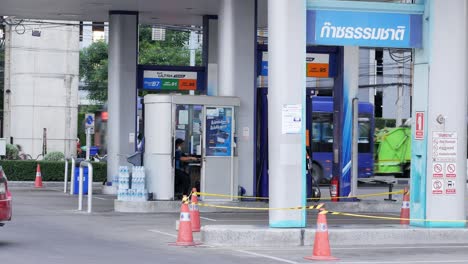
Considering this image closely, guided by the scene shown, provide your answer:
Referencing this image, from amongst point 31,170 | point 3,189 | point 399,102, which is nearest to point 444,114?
point 3,189

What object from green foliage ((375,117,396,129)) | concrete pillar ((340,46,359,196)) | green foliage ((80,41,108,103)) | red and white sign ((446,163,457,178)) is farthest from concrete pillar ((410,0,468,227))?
green foliage ((80,41,108,103))

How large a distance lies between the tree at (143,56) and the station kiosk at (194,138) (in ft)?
103

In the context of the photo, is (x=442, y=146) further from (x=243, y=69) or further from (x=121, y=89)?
(x=121, y=89)

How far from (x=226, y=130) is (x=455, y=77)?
7.56m

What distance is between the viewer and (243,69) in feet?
82.4

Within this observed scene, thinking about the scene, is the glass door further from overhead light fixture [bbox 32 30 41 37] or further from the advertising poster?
overhead light fixture [bbox 32 30 41 37]

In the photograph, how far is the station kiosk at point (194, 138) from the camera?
2367cm

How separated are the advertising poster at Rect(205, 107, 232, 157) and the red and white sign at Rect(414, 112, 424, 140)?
6797mm

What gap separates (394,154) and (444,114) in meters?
27.5

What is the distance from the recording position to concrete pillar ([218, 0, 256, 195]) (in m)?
25.0

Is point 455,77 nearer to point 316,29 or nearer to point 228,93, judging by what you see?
point 316,29

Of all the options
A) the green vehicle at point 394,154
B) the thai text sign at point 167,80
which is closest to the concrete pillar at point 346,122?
the thai text sign at point 167,80

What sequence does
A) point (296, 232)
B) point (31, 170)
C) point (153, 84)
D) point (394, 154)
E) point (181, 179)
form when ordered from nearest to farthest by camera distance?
1. point (296, 232)
2. point (181, 179)
3. point (153, 84)
4. point (31, 170)
5. point (394, 154)

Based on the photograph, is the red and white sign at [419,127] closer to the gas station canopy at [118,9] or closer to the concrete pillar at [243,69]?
the concrete pillar at [243,69]
